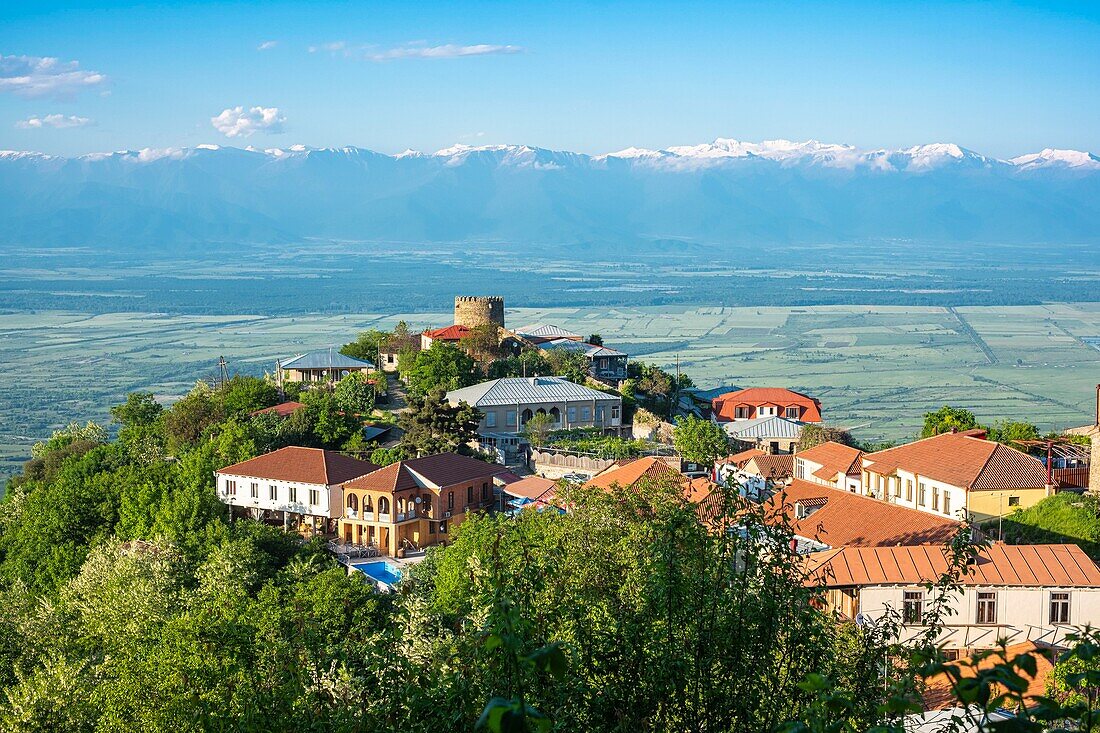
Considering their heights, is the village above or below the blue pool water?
above

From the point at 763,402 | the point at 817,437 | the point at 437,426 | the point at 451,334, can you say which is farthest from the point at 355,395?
the point at 763,402

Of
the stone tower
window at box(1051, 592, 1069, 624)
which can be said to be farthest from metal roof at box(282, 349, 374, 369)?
window at box(1051, 592, 1069, 624)

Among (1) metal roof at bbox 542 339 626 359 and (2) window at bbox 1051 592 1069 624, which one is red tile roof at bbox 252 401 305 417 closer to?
(1) metal roof at bbox 542 339 626 359

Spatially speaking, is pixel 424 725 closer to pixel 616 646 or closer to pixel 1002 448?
pixel 616 646

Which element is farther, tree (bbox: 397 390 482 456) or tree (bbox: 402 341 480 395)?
tree (bbox: 402 341 480 395)

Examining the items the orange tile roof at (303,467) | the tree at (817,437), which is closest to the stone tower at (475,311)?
the tree at (817,437)

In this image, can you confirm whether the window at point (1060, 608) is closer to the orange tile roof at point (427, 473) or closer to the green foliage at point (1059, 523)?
the green foliage at point (1059, 523)

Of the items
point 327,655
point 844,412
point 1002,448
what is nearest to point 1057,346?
point 844,412

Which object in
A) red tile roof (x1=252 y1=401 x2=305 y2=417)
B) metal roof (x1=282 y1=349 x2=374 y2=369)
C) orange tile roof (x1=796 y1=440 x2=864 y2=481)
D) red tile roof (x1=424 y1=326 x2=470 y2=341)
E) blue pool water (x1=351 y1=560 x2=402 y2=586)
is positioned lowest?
blue pool water (x1=351 y1=560 x2=402 y2=586)
